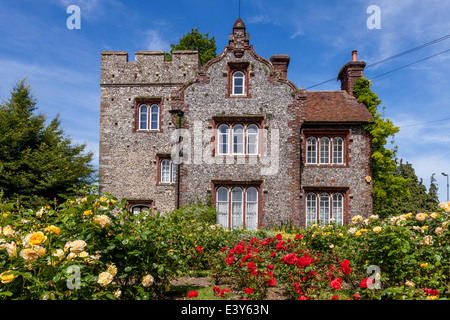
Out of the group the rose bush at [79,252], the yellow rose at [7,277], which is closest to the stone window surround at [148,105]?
the rose bush at [79,252]

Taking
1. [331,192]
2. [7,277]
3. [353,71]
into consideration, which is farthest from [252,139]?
[7,277]

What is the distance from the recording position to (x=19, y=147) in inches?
682

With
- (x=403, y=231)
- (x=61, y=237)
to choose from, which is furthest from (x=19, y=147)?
(x=403, y=231)

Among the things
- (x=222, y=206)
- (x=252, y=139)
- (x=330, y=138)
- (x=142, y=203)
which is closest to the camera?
(x=222, y=206)

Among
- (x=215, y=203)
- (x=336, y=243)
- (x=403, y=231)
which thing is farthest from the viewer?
(x=215, y=203)

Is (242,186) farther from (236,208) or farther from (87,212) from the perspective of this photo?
(87,212)

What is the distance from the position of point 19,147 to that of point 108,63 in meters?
6.82

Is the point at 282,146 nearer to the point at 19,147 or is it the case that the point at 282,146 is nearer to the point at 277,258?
the point at 277,258

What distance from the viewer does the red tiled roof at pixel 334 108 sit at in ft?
56.4

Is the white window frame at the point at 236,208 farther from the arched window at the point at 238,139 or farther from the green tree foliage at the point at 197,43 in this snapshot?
the green tree foliage at the point at 197,43

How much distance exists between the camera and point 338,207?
1681cm

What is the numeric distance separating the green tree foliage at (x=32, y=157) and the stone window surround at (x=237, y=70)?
943 centimetres

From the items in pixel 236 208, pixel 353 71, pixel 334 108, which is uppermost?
pixel 353 71

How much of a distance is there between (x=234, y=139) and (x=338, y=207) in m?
6.62
